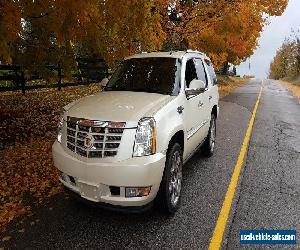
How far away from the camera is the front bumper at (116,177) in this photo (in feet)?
13.3

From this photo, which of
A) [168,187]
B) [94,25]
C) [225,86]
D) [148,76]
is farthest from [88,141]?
[225,86]

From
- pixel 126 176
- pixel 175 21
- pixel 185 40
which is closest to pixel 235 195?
pixel 126 176

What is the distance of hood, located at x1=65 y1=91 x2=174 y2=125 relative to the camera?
14.2 ft

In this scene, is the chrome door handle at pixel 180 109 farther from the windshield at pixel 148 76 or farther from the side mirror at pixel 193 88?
the side mirror at pixel 193 88

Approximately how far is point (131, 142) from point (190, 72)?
235cm

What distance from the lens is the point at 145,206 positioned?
427 cm

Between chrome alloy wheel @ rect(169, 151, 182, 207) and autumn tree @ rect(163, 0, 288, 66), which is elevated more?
autumn tree @ rect(163, 0, 288, 66)

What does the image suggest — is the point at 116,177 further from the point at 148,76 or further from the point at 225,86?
the point at 225,86

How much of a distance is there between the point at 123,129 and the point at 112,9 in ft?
12.3

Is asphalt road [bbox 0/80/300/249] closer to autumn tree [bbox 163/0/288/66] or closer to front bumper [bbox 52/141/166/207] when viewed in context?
front bumper [bbox 52/141/166/207]

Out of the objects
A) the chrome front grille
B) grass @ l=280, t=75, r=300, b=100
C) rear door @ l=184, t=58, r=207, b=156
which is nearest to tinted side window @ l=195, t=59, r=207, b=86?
rear door @ l=184, t=58, r=207, b=156

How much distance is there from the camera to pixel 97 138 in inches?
167

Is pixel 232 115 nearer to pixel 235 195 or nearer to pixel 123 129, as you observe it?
pixel 235 195

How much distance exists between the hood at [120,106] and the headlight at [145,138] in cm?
10
